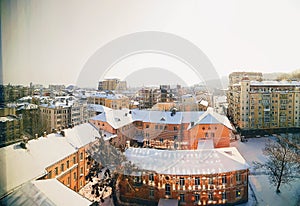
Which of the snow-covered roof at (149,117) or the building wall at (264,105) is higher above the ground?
the building wall at (264,105)

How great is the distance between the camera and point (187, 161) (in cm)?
237

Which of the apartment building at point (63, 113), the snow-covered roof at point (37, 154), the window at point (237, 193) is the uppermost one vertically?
the apartment building at point (63, 113)

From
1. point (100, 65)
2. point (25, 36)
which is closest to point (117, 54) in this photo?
point (100, 65)

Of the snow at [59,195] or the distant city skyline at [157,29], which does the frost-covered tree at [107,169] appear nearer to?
the snow at [59,195]

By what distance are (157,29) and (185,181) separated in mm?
1633

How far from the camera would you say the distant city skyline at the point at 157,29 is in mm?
1532

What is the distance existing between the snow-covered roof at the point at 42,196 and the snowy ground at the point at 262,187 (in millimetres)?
1804

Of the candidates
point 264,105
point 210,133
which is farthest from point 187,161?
point 210,133

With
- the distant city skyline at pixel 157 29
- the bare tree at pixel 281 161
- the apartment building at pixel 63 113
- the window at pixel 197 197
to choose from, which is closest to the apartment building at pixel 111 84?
the distant city skyline at pixel 157 29

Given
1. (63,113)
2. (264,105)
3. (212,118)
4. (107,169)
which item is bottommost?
(107,169)

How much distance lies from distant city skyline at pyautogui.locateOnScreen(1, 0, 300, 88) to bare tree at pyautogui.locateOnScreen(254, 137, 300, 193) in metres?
0.89

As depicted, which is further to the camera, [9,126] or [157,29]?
[157,29]

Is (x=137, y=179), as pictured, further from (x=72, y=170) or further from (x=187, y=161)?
(x=72, y=170)

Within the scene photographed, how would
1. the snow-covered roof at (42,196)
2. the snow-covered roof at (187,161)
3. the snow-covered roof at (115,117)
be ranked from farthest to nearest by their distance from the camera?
the snow-covered roof at (115,117), the snow-covered roof at (187,161), the snow-covered roof at (42,196)
